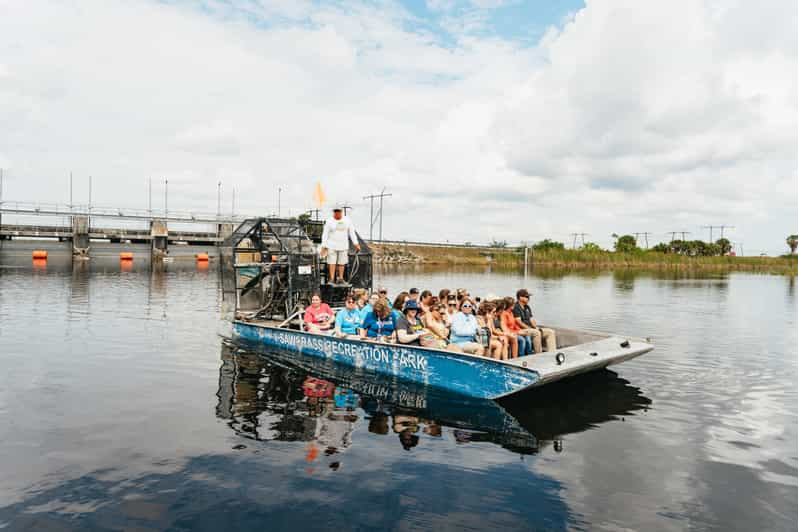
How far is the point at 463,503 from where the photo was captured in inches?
241

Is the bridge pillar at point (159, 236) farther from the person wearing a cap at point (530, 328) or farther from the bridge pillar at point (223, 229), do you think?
the person wearing a cap at point (530, 328)

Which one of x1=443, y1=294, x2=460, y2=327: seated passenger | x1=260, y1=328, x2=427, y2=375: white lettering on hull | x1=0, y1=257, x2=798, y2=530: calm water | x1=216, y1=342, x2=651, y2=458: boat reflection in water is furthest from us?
x1=443, y1=294, x2=460, y2=327: seated passenger

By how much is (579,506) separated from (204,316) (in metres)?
19.2

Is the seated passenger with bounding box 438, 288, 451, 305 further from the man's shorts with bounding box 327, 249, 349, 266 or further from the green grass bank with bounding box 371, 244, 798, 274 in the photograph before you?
the green grass bank with bounding box 371, 244, 798, 274

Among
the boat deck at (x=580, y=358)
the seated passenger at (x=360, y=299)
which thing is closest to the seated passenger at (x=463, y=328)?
the boat deck at (x=580, y=358)

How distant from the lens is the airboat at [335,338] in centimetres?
961

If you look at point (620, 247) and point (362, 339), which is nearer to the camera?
point (362, 339)

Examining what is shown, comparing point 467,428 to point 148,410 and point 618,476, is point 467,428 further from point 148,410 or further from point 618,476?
point 148,410

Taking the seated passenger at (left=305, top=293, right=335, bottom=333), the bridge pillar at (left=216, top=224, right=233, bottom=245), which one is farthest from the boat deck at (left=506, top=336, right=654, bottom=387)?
the bridge pillar at (left=216, top=224, right=233, bottom=245)

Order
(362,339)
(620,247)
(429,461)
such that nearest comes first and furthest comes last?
1. (429,461)
2. (362,339)
3. (620,247)

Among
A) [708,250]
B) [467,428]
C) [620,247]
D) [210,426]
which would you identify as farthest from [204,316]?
[708,250]

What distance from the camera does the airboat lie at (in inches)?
378

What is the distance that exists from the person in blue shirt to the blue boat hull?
52 cm

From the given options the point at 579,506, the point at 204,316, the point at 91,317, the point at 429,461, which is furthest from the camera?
the point at 204,316
